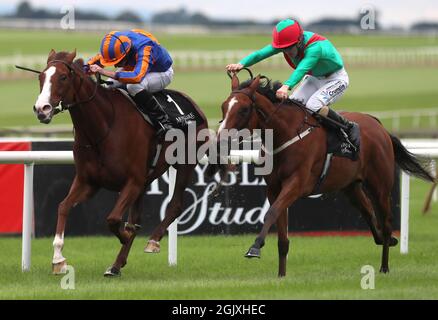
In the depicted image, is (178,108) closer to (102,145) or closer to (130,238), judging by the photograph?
(102,145)

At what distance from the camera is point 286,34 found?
26.7 feet

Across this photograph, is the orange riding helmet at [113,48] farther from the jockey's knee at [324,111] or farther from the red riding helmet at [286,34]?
the jockey's knee at [324,111]

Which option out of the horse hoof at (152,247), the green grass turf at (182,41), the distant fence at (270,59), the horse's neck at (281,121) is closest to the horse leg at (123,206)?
the horse hoof at (152,247)

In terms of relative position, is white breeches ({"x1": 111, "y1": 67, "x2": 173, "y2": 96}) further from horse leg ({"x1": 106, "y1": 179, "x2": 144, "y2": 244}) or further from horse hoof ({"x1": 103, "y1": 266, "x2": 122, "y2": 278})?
horse hoof ({"x1": 103, "y1": 266, "x2": 122, "y2": 278})

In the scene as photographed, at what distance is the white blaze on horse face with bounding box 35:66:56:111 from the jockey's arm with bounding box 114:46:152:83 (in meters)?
0.64

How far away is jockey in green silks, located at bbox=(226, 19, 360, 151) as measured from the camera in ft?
26.6

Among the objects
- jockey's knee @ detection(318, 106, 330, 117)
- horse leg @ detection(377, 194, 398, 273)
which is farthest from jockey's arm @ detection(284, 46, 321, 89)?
horse leg @ detection(377, 194, 398, 273)

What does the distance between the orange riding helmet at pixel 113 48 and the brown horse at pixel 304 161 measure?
1003 mm

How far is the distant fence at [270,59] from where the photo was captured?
42.2 metres

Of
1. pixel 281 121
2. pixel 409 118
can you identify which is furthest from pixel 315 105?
pixel 409 118

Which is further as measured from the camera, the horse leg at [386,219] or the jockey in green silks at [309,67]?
the horse leg at [386,219]

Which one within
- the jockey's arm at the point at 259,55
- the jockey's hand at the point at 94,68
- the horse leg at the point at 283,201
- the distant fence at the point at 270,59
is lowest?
the distant fence at the point at 270,59

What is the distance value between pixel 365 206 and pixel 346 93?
3500cm

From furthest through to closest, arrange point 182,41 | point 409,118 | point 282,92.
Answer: point 182,41
point 409,118
point 282,92
